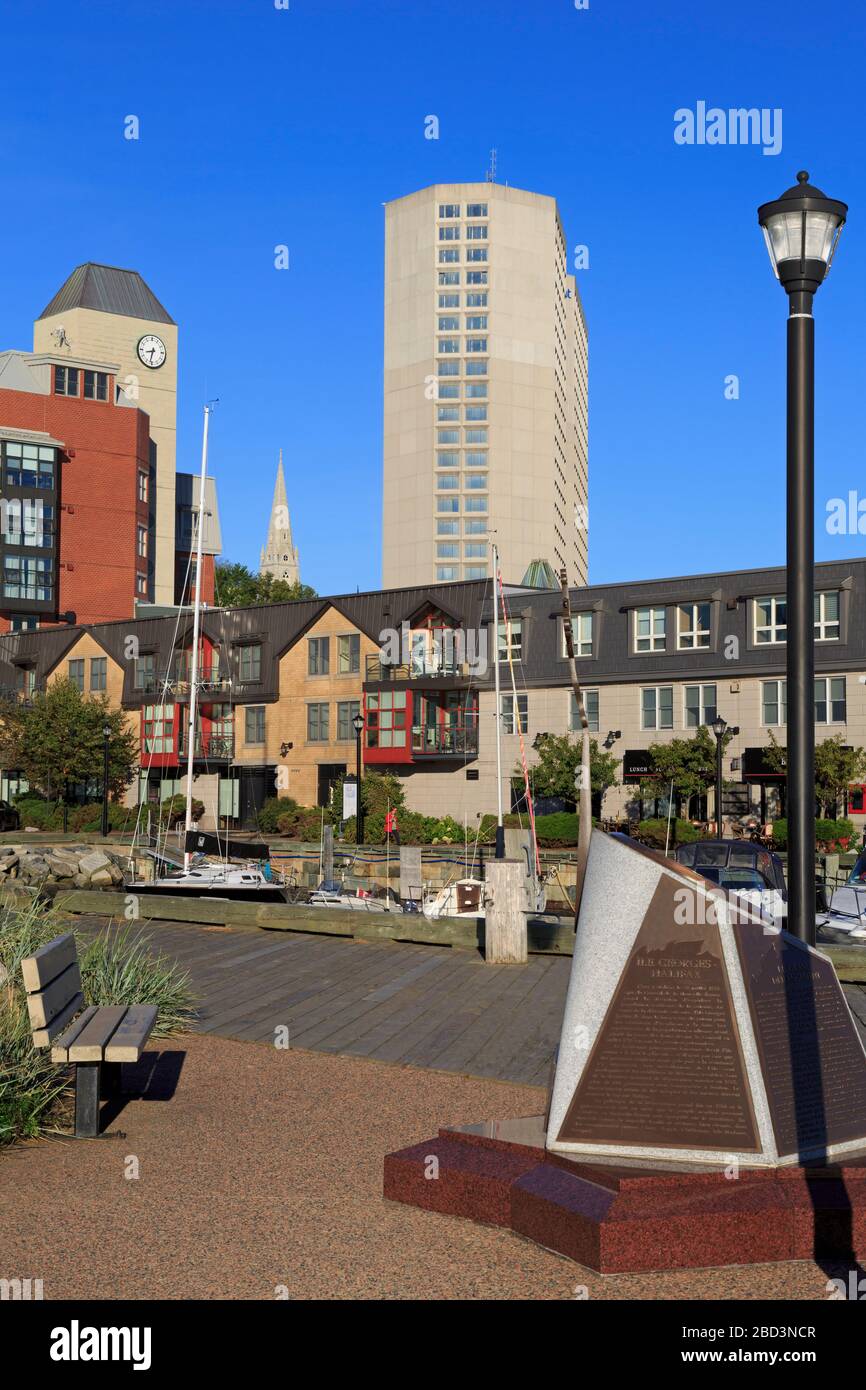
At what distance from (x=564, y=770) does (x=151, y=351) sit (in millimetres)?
65877

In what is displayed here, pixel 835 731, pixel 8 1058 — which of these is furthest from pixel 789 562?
pixel 835 731

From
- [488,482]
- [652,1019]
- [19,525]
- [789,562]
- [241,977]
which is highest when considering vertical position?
[488,482]

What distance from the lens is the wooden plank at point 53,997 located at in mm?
8266

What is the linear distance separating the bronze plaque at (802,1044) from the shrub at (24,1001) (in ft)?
15.4

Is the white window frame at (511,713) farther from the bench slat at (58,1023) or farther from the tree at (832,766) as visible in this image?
the bench slat at (58,1023)

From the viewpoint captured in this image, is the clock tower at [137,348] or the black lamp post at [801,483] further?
the clock tower at [137,348]

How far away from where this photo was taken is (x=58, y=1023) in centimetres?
871

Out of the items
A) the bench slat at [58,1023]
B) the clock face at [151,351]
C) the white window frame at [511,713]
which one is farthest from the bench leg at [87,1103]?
the clock face at [151,351]

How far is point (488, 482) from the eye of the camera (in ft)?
401

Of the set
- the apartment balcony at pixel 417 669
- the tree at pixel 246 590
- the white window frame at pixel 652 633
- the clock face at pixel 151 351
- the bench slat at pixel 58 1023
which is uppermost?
the clock face at pixel 151 351
